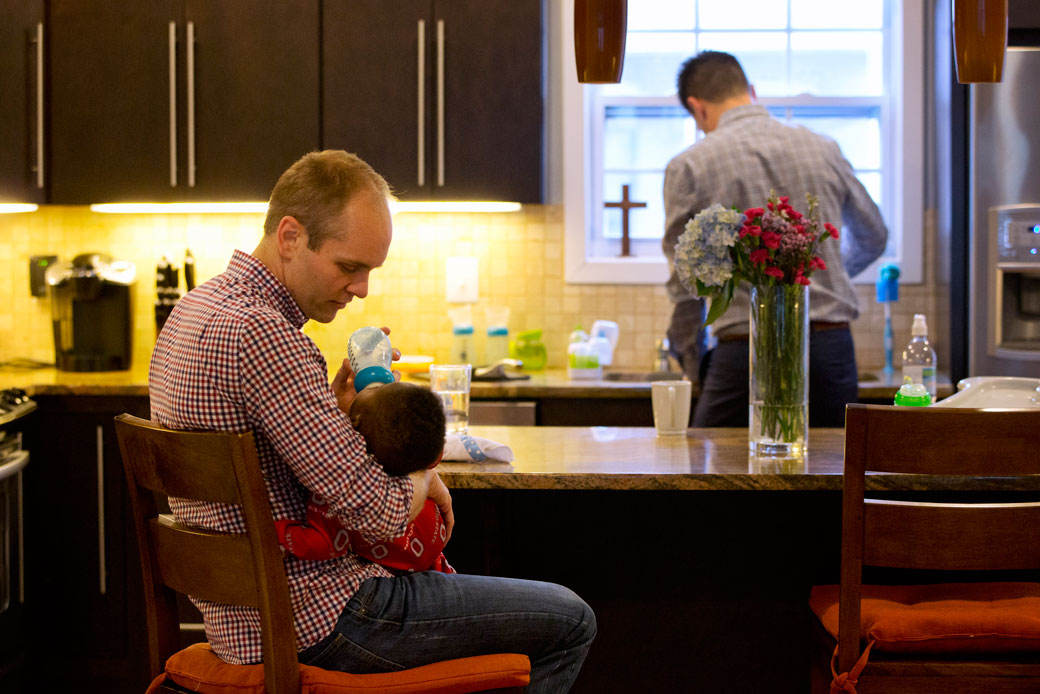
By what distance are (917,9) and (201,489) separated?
3536mm

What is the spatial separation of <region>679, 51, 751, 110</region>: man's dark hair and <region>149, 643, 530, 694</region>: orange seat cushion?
2.13m

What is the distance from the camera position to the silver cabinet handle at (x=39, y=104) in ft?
12.1

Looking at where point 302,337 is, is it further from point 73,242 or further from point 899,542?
point 73,242

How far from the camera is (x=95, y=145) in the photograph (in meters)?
3.73

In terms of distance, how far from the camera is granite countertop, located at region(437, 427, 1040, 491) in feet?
6.13

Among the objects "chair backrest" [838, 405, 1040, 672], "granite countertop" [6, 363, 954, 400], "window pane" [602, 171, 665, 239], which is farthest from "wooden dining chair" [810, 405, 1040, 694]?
"window pane" [602, 171, 665, 239]

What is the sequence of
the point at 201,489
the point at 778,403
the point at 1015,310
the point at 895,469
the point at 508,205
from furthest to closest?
1. the point at 508,205
2. the point at 1015,310
3. the point at 778,403
4. the point at 895,469
5. the point at 201,489

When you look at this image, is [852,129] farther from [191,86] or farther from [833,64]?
[191,86]

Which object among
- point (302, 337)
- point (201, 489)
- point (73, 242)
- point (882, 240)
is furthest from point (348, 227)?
point (73, 242)

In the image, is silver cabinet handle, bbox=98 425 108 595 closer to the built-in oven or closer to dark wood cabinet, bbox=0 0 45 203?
the built-in oven

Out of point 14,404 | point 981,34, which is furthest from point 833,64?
point 14,404

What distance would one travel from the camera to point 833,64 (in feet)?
13.7

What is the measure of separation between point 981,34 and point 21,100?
318cm

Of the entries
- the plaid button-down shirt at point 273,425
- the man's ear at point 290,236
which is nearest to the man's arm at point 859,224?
the man's ear at point 290,236
